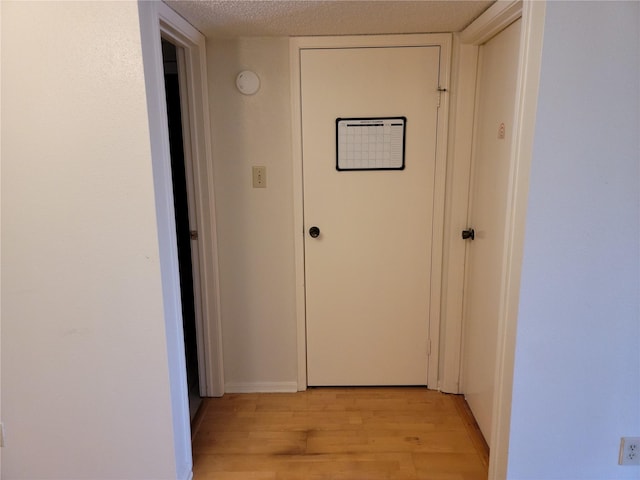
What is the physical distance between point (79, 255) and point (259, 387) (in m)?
1.37

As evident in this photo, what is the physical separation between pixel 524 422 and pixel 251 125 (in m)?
1.84

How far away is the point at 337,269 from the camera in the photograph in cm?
239

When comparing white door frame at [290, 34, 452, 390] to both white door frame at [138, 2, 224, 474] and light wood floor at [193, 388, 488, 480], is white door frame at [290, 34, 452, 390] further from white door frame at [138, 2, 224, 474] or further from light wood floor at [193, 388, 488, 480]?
white door frame at [138, 2, 224, 474]

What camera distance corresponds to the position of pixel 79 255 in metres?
1.57

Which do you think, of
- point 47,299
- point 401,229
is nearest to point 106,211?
point 47,299

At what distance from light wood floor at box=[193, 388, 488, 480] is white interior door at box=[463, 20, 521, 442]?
0.21 meters

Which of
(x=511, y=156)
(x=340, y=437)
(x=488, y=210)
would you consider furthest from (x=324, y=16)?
(x=340, y=437)

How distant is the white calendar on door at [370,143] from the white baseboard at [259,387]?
1.33m

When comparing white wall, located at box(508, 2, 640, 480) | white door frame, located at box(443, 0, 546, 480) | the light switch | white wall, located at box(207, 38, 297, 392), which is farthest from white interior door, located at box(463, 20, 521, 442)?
the light switch

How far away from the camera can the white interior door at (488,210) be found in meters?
1.78

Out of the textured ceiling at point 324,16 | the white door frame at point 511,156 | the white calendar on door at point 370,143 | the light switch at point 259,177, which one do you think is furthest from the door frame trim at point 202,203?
the white door frame at point 511,156

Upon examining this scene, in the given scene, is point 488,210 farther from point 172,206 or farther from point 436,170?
point 172,206

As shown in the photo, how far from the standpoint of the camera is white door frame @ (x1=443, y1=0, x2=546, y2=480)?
54.2 inches

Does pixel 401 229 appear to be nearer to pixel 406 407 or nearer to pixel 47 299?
pixel 406 407
